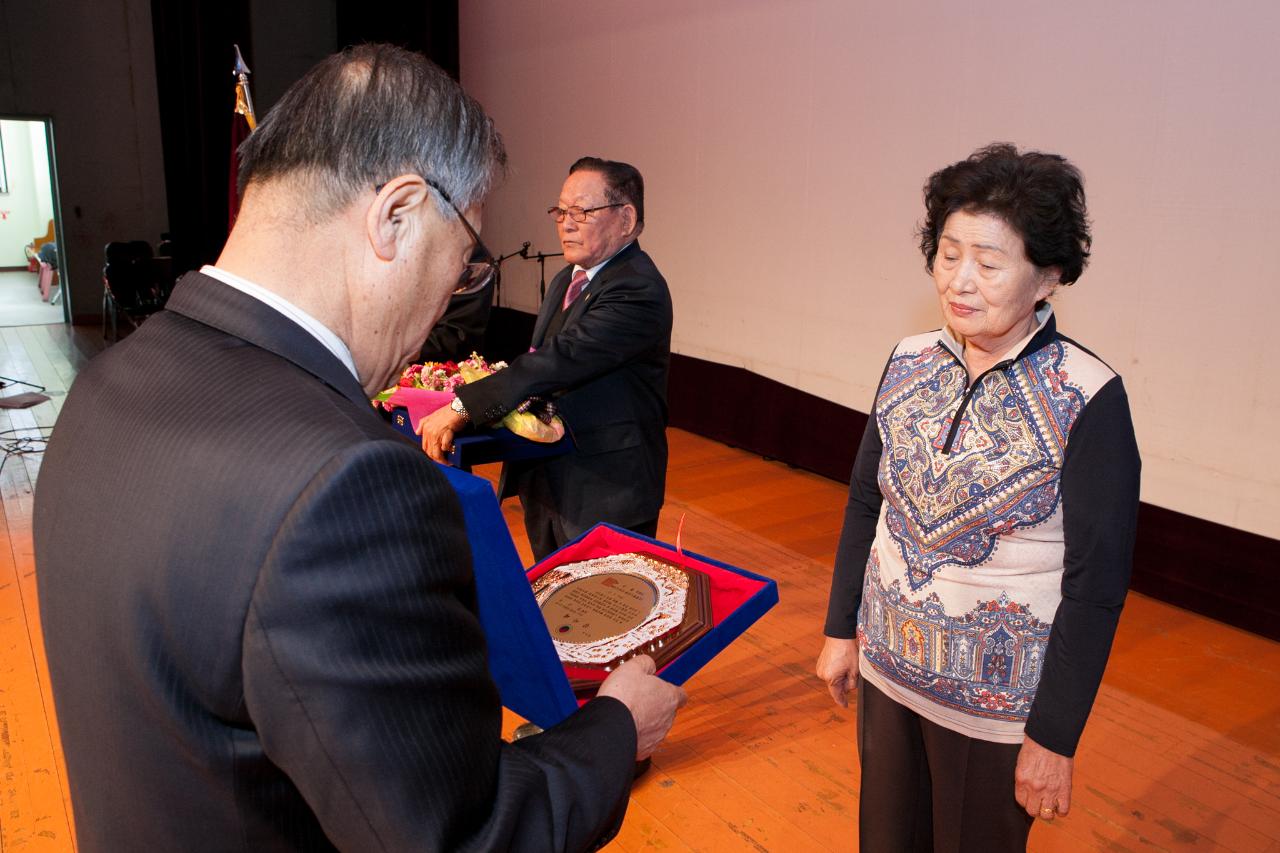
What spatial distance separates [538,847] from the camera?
0.83m

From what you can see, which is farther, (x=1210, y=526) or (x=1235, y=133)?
(x=1210, y=526)

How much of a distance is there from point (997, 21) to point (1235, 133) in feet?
4.24

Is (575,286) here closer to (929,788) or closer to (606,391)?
(606,391)

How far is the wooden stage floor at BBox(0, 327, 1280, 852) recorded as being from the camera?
97.1 inches

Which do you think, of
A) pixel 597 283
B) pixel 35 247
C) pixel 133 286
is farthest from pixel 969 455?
pixel 35 247

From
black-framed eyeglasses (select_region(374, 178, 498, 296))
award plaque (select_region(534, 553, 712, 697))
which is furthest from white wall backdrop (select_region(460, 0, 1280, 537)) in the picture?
black-framed eyeglasses (select_region(374, 178, 498, 296))

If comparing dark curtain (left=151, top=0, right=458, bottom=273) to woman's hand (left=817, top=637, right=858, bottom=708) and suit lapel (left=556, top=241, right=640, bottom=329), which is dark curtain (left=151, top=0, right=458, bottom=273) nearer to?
suit lapel (left=556, top=241, right=640, bottom=329)

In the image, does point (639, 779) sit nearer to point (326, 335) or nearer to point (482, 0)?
point (326, 335)

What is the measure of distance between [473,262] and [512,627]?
16.7 inches

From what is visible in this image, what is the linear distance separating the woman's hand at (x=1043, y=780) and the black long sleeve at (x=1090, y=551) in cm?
2

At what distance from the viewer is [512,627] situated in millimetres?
1085

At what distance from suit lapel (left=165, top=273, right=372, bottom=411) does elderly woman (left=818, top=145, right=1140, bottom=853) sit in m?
1.12

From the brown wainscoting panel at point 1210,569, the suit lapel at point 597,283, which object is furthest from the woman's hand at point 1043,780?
the brown wainscoting panel at point 1210,569

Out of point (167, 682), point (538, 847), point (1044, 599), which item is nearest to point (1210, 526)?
point (1044, 599)
